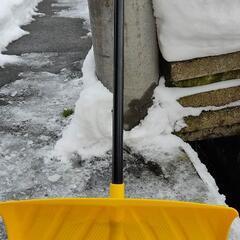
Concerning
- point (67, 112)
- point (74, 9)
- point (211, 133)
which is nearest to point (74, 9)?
point (74, 9)

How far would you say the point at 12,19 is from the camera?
6066mm

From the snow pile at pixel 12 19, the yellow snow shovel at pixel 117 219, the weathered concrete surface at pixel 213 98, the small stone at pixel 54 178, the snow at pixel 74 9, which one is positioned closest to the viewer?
the yellow snow shovel at pixel 117 219

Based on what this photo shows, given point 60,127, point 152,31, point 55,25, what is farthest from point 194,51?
point 55,25

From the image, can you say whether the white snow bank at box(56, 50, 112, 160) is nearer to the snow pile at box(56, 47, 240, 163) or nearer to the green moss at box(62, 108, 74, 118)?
the snow pile at box(56, 47, 240, 163)

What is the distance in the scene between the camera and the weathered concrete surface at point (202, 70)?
2.49 meters

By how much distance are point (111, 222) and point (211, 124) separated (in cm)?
132

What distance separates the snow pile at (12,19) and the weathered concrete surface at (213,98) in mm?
2350

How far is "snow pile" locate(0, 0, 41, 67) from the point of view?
4914 mm

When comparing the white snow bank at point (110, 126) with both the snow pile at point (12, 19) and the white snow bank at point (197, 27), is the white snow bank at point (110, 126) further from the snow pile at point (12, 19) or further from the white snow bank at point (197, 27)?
the snow pile at point (12, 19)

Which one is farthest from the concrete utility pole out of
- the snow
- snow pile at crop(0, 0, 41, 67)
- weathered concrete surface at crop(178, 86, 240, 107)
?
the snow

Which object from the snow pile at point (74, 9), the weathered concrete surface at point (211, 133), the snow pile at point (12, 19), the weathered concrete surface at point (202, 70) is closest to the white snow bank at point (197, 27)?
the weathered concrete surface at point (202, 70)

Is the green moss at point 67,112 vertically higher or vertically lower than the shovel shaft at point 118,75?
lower

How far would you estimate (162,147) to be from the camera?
8.21 ft

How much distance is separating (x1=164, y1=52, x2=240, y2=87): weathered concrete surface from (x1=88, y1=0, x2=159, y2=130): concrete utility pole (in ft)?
0.41
